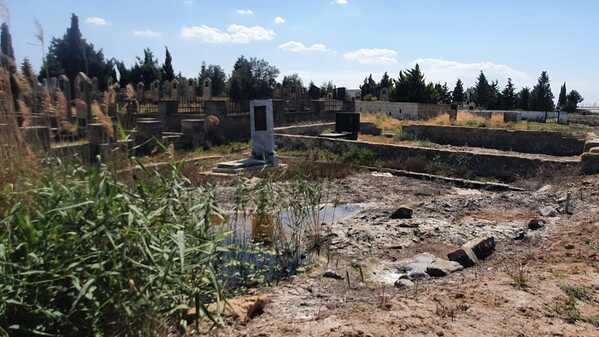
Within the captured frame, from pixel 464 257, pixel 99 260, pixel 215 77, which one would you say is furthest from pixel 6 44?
pixel 215 77

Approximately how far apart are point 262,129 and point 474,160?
5.41 meters

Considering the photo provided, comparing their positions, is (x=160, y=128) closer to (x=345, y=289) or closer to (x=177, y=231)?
(x=345, y=289)

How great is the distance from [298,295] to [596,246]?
A: 11.0ft

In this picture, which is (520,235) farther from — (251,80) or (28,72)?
(251,80)

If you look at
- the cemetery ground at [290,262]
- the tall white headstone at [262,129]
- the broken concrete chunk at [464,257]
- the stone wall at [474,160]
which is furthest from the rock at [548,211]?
the tall white headstone at [262,129]

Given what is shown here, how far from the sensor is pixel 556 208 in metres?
7.64

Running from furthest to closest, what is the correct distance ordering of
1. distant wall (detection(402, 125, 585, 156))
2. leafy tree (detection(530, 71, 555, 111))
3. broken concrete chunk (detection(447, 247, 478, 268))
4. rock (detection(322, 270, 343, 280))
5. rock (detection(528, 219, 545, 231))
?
leafy tree (detection(530, 71, 555, 111)), distant wall (detection(402, 125, 585, 156)), rock (detection(528, 219, 545, 231)), broken concrete chunk (detection(447, 247, 478, 268)), rock (detection(322, 270, 343, 280))

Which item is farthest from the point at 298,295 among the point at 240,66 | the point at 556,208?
the point at 240,66

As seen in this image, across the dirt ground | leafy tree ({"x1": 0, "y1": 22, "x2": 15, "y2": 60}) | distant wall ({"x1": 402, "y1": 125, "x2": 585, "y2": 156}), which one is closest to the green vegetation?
the dirt ground

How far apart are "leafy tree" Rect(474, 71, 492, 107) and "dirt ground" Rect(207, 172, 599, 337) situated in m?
34.5

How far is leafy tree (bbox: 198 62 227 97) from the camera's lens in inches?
1465

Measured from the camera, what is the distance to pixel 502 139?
574 inches

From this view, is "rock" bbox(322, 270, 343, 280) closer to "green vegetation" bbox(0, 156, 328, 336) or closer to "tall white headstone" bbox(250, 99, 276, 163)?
"green vegetation" bbox(0, 156, 328, 336)

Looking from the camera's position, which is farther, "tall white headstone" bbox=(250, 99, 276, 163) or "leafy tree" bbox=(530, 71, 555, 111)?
"leafy tree" bbox=(530, 71, 555, 111)
